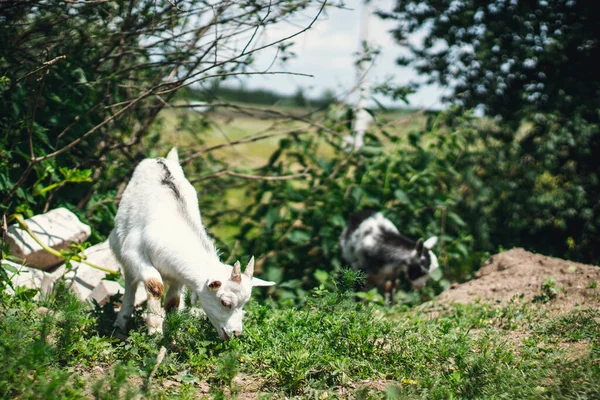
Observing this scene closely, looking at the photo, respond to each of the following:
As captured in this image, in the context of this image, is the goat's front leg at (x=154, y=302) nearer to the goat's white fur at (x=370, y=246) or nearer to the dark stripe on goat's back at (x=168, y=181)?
the dark stripe on goat's back at (x=168, y=181)

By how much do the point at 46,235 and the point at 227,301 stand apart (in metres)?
2.36

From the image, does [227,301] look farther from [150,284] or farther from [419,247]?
[419,247]

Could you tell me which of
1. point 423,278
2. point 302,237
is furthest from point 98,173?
point 423,278

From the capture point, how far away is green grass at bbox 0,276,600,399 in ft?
11.3

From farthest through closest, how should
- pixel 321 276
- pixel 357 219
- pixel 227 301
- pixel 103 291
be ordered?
1. pixel 357 219
2. pixel 321 276
3. pixel 103 291
4. pixel 227 301

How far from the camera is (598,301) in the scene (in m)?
5.11

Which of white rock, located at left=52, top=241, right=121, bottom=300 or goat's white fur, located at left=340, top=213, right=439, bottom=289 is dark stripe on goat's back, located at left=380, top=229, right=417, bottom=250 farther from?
white rock, located at left=52, top=241, right=121, bottom=300

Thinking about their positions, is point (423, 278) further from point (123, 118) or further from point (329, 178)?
point (123, 118)

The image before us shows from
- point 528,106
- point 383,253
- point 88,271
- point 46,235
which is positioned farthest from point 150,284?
point 528,106

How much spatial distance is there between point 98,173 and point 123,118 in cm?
72

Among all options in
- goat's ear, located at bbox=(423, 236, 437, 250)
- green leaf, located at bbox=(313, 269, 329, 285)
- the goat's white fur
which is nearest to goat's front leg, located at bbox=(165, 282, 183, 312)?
green leaf, located at bbox=(313, 269, 329, 285)

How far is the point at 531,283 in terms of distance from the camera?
5.76 m

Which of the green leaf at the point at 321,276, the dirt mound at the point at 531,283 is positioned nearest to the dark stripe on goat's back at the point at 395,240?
the dirt mound at the point at 531,283

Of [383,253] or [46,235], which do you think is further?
[383,253]
